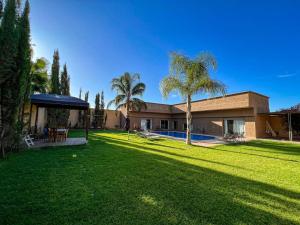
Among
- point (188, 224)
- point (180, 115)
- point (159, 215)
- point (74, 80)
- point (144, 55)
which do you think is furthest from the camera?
point (180, 115)

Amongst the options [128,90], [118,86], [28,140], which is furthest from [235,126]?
[28,140]

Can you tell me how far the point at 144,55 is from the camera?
16.8m

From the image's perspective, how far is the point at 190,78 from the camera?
12.7m

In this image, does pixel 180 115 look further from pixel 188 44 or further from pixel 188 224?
pixel 188 224

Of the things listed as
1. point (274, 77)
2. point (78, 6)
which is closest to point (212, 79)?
point (78, 6)

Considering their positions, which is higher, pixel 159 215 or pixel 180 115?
pixel 180 115

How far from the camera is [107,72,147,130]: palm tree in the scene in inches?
942

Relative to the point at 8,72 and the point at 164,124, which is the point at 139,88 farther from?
the point at 8,72

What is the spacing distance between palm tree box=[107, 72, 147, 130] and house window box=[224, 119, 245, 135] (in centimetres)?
1259

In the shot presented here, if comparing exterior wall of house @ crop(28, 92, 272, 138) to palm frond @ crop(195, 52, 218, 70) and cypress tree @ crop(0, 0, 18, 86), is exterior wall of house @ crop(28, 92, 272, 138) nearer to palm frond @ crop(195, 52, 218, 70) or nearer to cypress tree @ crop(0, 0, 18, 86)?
cypress tree @ crop(0, 0, 18, 86)

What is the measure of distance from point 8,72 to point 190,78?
11260 mm

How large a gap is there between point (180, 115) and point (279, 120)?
14.3m

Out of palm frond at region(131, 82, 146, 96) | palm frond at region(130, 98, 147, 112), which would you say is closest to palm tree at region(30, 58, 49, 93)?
palm frond at region(131, 82, 146, 96)

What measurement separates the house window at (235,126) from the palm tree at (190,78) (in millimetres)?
9647
